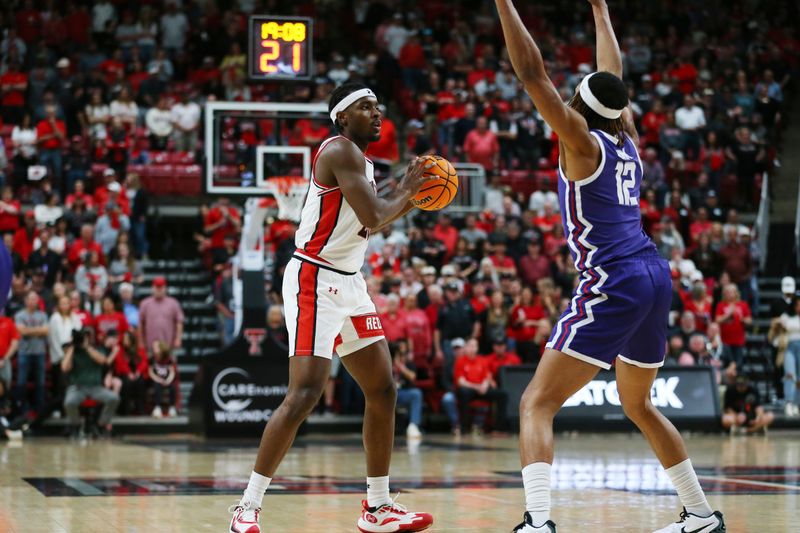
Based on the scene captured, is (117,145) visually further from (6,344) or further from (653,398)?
(653,398)

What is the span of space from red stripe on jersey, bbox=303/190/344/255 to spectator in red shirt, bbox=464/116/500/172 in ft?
51.9

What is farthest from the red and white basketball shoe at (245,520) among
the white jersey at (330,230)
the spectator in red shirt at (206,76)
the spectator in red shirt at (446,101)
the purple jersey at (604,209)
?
the spectator in red shirt at (446,101)

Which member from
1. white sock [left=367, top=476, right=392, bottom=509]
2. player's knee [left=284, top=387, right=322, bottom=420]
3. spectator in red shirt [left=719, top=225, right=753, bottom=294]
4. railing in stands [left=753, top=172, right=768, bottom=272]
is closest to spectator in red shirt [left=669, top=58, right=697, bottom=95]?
railing in stands [left=753, top=172, right=768, bottom=272]

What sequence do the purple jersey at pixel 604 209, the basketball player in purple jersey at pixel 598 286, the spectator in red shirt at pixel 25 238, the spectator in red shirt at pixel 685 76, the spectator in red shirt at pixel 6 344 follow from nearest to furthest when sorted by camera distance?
the basketball player in purple jersey at pixel 598 286
the purple jersey at pixel 604 209
the spectator in red shirt at pixel 6 344
the spectator in red shirt at pixel 25 238
the spectator in red shirt at pixel 685 76

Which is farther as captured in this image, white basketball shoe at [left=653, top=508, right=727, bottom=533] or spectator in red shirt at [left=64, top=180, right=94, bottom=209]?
spectator in red shirt at [left=64, top=180, right=94, bottom=209]

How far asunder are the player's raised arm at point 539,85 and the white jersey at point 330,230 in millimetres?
1334

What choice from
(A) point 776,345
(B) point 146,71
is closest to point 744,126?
(A) point 776,345

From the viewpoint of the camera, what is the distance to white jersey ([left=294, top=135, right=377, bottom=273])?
6910 millimetres

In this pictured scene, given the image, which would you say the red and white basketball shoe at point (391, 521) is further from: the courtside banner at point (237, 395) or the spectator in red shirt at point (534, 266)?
the spectator in red shirt at point (534, 266)

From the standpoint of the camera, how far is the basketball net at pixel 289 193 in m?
14.9

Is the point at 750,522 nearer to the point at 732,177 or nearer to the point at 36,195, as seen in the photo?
the point at 36,195

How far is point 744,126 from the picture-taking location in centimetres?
2464

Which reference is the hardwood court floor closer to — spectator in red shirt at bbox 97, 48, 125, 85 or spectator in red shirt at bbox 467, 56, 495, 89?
spectator in red shirt at bbox 97, 48, 125, 85

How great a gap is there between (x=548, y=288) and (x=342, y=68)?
6.94 meters
